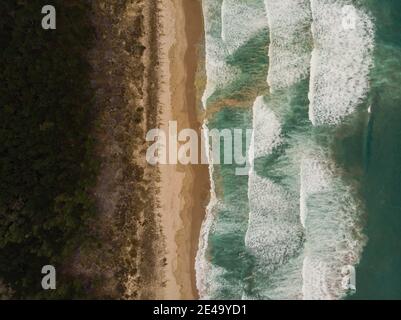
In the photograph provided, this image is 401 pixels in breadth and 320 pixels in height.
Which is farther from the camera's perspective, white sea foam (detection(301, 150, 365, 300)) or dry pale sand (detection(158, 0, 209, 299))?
dry pale sand (detection(158, 0, 209, 299))

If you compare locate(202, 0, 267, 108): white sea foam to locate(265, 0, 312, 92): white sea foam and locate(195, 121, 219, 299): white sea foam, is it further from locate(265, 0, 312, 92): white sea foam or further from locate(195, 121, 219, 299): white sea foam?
locate(195, 121, 219, 299): white sea foam

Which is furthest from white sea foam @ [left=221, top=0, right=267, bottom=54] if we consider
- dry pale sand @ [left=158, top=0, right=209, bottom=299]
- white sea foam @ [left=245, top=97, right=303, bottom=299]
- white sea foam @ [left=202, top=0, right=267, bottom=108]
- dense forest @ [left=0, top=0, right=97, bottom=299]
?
dense forest @ [left=0, top=0, right=97, bottom=299]

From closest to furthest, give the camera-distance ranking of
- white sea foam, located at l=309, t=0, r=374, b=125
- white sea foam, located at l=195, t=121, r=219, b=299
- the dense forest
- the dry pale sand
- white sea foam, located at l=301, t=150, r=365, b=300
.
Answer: the dense forest
white sea foam, located at l=301, t=150, r=365, b=300
white sea foam, located at l=309, t=0, r=374, b=125
white sea foam, located at l=195, t=121, r=219, b=299
the dry pale sand

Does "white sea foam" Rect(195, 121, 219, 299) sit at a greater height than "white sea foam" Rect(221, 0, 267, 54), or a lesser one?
lesser

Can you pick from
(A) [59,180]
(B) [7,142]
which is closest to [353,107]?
(A) [59,180]

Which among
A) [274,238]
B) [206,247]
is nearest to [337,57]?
[274,238]

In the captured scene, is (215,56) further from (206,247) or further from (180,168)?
(206,247)
